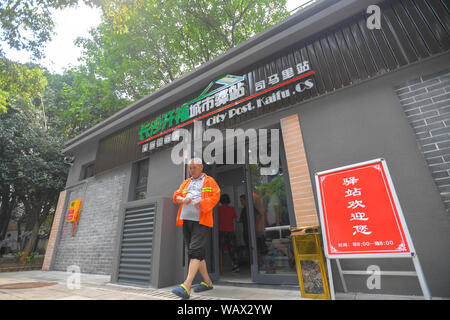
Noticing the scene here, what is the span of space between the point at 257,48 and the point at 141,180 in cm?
462

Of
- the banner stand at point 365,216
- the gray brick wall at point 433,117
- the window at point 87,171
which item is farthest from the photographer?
the window at point 87,171

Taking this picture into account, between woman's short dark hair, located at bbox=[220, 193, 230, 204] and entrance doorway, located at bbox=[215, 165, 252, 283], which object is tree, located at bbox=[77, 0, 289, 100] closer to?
entrance doorway, located at bbox=[215, 165, 252, 283]

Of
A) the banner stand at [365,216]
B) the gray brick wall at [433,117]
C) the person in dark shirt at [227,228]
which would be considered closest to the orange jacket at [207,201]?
the banner stand at [365,216]

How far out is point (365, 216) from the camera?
2.21 meters

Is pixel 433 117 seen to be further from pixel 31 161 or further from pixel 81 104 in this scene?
pixel 31 161

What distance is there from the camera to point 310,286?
7.87ft

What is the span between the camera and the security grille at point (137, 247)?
352cm

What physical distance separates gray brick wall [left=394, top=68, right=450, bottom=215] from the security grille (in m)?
4.11

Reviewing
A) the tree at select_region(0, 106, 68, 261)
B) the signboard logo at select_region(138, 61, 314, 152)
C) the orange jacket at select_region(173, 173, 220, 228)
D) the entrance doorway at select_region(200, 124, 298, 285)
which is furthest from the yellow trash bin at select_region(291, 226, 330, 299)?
the tree at select_region(0, 106, 68, 261)

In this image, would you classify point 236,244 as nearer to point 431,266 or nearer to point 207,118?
point 207,118

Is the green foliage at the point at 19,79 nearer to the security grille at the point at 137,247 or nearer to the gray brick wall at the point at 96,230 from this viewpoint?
the gray brick wall at the point at 96,230

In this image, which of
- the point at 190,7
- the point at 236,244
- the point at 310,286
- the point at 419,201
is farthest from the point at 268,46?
the point at 190,7

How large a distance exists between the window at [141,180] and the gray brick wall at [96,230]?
47 centimetres

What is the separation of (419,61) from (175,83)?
465cm
